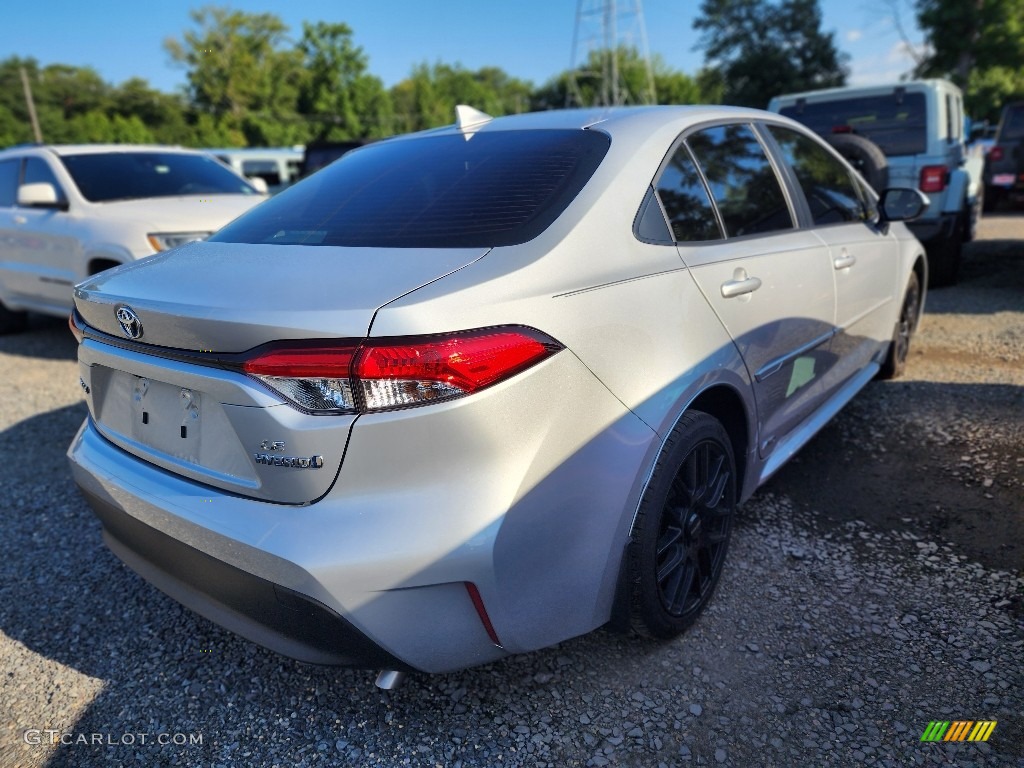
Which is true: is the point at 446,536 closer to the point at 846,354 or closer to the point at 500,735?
the point at 500,735

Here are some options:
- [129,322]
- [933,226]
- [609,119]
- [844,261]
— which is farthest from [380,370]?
[933,226]

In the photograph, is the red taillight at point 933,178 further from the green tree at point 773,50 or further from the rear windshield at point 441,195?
the green tree at point 773,50

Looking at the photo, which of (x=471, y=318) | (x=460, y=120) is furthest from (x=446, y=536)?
(x=460, y=120)

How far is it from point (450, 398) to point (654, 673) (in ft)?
3.76

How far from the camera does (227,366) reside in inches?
65.0

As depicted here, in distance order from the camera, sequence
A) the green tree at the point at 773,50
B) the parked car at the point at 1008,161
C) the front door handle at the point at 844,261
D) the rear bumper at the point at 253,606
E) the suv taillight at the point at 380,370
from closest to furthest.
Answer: the suv taillight at the point at 380,370 < the rear bumper at the point at 253,606 < the front door handle at the point at 844,261 < the parked car at the point at 1008,161 < the green tree at the point at 773,50

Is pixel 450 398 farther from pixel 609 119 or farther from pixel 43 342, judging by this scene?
pixel 43 342

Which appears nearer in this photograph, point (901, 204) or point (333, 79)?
point (901, 204)

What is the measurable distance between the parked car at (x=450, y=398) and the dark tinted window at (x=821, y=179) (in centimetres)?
83

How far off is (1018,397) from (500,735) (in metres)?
3.71

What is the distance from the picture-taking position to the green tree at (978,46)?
26.1 meters

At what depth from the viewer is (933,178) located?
6.53 metres

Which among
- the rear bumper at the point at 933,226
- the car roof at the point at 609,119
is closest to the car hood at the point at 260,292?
the car roof at the point at 609,119

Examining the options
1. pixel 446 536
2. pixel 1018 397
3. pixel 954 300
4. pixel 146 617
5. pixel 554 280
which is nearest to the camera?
pixel 446 536
